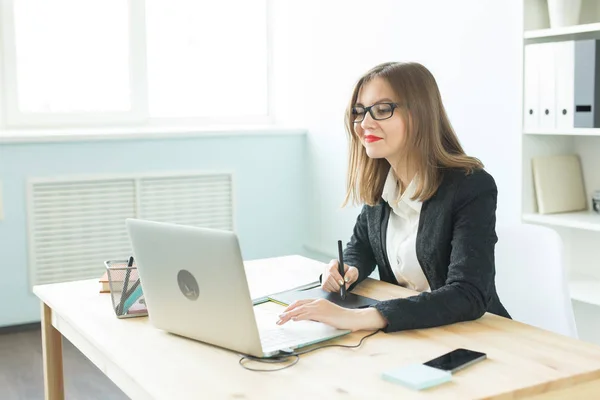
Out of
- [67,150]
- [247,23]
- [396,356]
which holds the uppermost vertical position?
[247,23]

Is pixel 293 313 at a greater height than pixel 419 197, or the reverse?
pixel 419 197

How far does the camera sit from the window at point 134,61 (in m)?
4.35

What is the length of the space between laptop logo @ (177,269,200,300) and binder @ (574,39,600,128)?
5.68 ft

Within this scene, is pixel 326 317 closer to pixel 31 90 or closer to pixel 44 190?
pixel 44 190

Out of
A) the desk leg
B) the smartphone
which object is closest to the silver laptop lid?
the smartphone

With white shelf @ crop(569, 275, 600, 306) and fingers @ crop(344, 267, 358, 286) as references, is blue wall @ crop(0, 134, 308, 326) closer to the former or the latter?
white shelf @ crop(569, 275, 600, 306)

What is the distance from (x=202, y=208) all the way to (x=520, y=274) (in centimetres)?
257

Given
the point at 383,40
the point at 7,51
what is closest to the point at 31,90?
the point at 7,51

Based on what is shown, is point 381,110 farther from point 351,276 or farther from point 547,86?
point 547,86

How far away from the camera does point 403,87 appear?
6.75ft

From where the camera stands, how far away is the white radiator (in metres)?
4.11

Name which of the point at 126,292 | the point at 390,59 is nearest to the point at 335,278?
the point at 126,292

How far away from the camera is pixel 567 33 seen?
2932 mm

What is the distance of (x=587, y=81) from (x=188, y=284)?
1.74 metres
